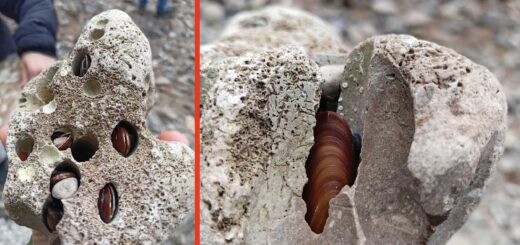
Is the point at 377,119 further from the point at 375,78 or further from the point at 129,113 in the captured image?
the point at 129,113

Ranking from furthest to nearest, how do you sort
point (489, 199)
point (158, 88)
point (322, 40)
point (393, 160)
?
point (489, 199) → point (322, 40) → point (158, 88) → point (393, 160)

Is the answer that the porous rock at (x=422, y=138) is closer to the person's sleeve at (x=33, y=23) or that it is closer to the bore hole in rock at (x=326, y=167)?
the bore hole in rock at (x=326, y=167)

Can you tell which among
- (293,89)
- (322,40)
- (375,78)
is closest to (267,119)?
(293,89)

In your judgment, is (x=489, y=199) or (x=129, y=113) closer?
(x=129, y=113)

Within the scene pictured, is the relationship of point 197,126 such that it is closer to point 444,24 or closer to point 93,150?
point 93,150

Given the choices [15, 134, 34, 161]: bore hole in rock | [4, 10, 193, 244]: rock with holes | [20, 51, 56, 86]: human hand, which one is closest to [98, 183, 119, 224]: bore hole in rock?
[4, 10, 193, 244]: rock with holes

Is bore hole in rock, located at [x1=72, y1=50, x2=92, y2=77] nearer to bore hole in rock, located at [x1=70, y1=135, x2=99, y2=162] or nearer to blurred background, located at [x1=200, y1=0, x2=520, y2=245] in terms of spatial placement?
bore hole in rock, located at [x1=70, y1=135, x2=99, y2=162]
